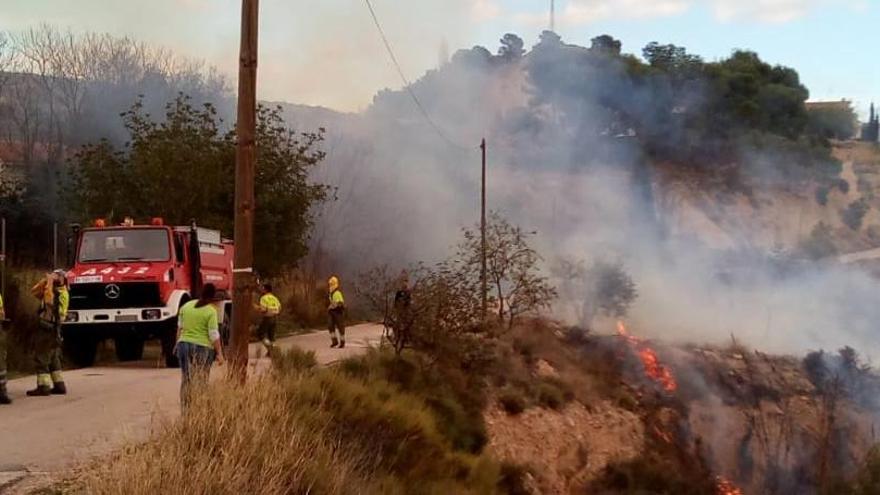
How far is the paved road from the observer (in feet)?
29.6

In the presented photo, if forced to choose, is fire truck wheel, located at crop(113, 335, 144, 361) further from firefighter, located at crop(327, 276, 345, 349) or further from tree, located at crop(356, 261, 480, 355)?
tree, located at crop(356, 261, 480, 355)

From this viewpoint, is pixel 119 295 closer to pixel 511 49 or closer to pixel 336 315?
pixel 336 315

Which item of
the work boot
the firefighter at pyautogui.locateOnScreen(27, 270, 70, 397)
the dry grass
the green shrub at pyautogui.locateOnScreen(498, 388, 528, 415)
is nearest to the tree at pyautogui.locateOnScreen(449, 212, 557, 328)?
the green shrub at pyautogui.locateOnScreen(498, 388, 528, 415)

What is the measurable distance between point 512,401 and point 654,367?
1120 centimetres

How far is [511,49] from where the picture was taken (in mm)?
62781

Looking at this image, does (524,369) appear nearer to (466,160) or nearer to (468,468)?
(468,468)

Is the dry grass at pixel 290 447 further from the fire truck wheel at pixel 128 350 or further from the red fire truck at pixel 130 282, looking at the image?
the fire truck wheel at pixel 128 350

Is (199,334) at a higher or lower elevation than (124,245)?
lower

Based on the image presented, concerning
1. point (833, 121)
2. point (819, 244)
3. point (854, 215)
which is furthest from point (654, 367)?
point (833, 121)

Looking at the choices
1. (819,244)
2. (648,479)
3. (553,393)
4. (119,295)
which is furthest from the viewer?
(819,244)

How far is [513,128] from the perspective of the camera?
56.5 meters

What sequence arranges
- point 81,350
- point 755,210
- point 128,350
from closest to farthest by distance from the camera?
point 81,350
point 128,350
point 755,210

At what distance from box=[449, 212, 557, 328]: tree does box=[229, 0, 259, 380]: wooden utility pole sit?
16088 mm

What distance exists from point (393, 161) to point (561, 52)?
12.1 meters
